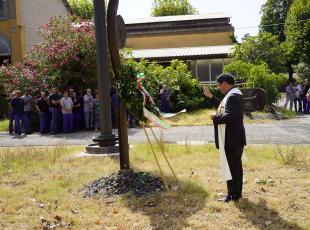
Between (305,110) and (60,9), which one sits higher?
(60,9)

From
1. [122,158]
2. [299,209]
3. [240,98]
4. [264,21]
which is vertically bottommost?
[299,209]

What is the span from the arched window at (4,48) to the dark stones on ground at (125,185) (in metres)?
22.1

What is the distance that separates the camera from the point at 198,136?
13742mm

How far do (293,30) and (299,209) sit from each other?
33237 millimetres

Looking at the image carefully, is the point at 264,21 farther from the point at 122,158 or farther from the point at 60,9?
the point at 122,158

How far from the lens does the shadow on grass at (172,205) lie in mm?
5612

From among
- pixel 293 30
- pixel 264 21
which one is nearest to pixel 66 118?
pixel 293 30

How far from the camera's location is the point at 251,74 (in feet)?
67.7

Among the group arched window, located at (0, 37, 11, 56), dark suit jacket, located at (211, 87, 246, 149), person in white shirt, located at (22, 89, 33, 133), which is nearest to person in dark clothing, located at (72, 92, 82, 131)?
person in white shirt, located at (22, 89, 33, 133)

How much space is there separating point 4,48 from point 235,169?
80.2 feet

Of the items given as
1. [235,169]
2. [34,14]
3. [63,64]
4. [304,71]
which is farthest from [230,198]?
[304,71]

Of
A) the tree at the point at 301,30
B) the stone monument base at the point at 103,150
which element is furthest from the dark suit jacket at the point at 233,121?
the tree at the point at 301,30

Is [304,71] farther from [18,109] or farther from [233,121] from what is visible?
[233,121]

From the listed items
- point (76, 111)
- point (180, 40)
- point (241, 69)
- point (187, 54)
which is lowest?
point (76, 111)
